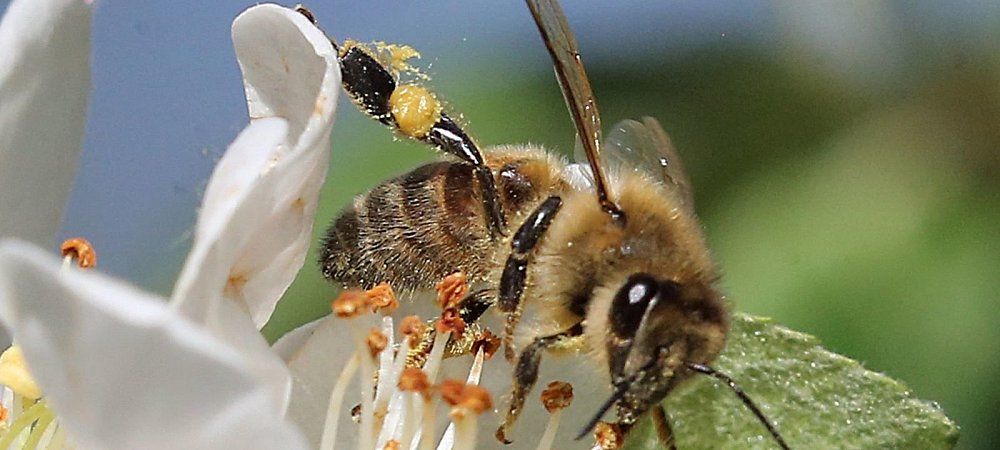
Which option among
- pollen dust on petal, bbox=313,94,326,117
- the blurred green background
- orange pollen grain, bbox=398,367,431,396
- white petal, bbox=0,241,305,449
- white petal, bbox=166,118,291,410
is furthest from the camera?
the blurred green background

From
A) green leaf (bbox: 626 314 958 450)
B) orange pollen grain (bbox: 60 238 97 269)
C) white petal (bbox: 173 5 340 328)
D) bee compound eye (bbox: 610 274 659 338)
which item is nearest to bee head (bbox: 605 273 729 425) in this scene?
bee compound eye (bbox: 610 274 659 338)

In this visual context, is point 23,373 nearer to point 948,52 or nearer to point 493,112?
point 493,112

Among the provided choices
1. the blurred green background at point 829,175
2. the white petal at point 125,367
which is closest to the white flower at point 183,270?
the white petal at point 125,367

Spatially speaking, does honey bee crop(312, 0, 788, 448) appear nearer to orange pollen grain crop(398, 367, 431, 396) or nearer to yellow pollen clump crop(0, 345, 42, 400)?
orange pollen grain crop(398, 367, 431, 396)

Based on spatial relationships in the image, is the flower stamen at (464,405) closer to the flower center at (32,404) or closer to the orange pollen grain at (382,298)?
the orange pollen grain at (382,298)

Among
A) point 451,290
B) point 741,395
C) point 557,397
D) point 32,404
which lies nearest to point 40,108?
point 32,404

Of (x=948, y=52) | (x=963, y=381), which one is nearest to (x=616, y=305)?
(x=963, y=381)
